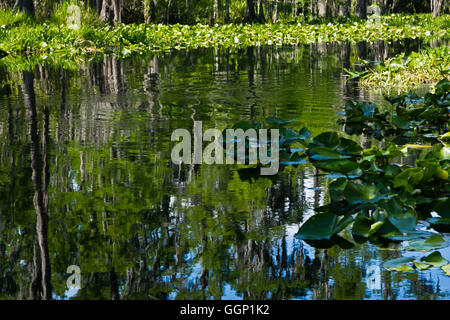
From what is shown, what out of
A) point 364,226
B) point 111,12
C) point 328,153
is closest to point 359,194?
point 364,226

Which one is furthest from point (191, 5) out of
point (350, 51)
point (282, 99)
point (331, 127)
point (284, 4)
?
point (331, 127)

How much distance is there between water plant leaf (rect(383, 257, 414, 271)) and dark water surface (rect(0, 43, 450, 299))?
5 centimetres

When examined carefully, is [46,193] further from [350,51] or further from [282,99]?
[350,51]

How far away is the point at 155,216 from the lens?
3863mm

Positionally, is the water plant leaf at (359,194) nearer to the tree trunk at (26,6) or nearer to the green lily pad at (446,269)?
the green lily pad at (446,269)

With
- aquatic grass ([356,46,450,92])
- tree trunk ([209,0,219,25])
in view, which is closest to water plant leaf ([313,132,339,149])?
aquatic grass ([356,46,450,92])

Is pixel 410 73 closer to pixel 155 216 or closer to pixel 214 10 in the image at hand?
pixel 155 216

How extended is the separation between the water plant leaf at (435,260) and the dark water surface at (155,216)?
61 millimetres

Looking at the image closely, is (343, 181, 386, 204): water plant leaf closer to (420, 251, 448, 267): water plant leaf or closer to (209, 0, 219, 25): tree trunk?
(420, 251, 448, 267): water plant leaf

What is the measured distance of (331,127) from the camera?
260 inches

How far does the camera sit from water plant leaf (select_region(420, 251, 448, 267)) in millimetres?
3061

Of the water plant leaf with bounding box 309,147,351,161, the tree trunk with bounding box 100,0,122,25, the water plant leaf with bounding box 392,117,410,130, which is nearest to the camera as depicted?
Answer: the water plant leaf with bounding box 309,147,351,161

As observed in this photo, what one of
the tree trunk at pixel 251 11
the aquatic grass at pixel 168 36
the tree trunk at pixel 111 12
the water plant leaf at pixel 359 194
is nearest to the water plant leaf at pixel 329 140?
the water plant leaf at pixel 359 194
